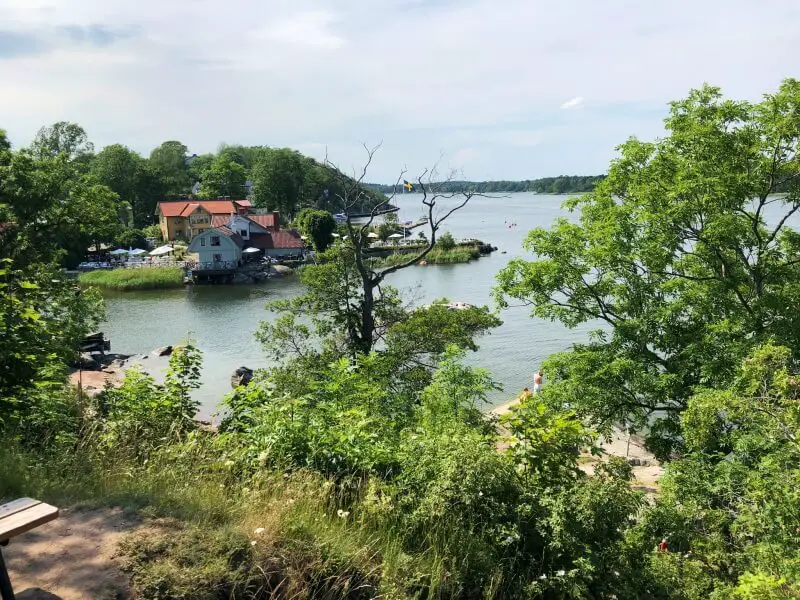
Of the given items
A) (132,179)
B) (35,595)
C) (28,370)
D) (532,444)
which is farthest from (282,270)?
(35,595)

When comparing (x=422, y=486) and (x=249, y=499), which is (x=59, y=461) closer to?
Result: (x=249, y=499)

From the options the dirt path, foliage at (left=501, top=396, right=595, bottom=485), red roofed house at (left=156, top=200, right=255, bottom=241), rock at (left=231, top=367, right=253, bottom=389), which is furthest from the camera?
red roofed house at (left=156, top=200, right=255, bottom=241)

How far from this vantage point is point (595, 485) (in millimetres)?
4844

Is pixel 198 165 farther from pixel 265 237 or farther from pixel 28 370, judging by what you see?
pixel 28 370

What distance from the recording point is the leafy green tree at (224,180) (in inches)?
3622

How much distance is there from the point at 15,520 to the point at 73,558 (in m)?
0.96

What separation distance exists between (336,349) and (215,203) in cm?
6109

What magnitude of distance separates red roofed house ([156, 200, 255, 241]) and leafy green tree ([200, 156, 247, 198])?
18.4 m

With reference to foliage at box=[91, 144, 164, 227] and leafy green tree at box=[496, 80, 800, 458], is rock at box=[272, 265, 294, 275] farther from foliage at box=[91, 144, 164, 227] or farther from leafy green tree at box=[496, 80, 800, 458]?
leafy green tree at box=[496, 80, 800, 458]

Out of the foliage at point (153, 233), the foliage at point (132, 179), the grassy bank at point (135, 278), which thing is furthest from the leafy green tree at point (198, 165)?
the grassy bank at point (135, 278)

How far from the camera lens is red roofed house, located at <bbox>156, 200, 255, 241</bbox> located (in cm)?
7050

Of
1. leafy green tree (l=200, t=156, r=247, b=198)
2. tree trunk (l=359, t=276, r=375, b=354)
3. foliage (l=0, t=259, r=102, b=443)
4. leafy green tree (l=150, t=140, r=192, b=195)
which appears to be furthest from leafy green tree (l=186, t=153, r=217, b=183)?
foliage (l=0, t=259, r=102, b=443)

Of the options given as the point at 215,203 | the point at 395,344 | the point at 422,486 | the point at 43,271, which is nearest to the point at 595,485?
the point at 422,486

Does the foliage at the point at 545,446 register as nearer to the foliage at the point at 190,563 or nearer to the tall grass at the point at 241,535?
the tall grass at the point at 241,535
